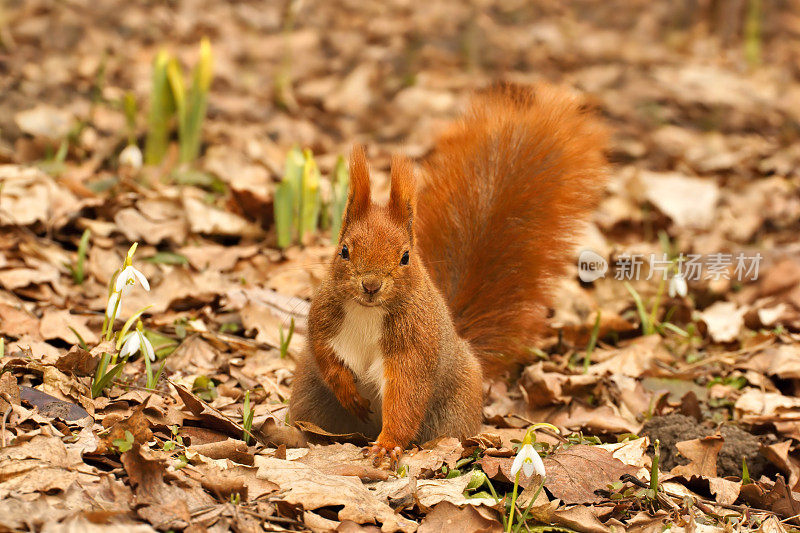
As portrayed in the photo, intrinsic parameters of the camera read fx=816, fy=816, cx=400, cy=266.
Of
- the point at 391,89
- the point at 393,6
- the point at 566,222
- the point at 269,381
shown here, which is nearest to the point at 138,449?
the point at 269,381

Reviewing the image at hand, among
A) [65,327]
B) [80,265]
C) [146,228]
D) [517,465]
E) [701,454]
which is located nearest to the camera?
[517,465]

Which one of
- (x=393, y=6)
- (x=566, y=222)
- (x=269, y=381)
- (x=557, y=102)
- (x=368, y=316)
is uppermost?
(x=393, y=6)

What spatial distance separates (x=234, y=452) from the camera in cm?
251

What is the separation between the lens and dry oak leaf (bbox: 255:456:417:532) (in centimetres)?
226

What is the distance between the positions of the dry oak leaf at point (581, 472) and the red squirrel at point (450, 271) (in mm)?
369

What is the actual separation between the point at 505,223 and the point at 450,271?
0.95 feet

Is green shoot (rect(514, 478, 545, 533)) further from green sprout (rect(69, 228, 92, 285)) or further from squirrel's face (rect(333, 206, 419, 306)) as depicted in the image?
green sprout (rect(69, 228, 92, 285))

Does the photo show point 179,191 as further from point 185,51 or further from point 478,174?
point 185,51

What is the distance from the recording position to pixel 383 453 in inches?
102

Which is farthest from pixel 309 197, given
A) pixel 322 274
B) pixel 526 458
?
pixel 526 458

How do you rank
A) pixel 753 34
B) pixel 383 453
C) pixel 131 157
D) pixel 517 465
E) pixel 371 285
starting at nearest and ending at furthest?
1. pixel 517 465
2. pixel 371 285
3. pixel 383 453
4. pixel 131 157
5. pixel 753 34

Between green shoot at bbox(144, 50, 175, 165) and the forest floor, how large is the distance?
107mm

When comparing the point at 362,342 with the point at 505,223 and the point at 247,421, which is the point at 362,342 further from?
the point at 505,223

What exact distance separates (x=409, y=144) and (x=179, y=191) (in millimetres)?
1993
